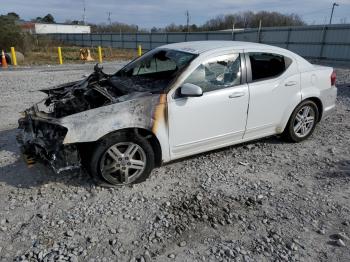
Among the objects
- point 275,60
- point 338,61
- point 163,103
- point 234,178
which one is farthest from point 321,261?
point 338,61

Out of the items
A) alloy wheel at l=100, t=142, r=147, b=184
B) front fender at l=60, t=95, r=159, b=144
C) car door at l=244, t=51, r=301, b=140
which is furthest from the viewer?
car door at l=244, t=51, r=301, b=140

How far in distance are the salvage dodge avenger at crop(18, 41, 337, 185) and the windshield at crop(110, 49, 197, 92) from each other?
0.06 feet

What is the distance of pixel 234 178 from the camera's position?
4.15 metres

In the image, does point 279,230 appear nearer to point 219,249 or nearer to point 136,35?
point 219,249

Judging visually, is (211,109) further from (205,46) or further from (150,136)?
(205,46)

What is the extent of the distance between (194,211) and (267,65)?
255 centimetres

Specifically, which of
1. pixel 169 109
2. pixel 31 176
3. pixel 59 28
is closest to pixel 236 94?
pixel 169 109

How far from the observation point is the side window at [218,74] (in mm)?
4031

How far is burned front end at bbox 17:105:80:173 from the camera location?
11.6 ft

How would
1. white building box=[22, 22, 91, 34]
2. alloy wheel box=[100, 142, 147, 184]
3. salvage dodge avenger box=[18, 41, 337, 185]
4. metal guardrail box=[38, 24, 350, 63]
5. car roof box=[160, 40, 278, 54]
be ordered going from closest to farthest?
salvage dodge avenger box=[18, 41, 337, 185] → alloy wheel box=[100, 142, 147, 184] → car roof box=[160, 40, 278, 54] → metal guardrail box=[38, 24, 350, 63] → white building box=[22, 22, 91, 34]

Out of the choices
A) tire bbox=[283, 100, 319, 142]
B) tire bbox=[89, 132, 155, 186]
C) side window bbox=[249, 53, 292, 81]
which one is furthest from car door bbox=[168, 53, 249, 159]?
tire bbox=[283, 100, 319, 142]

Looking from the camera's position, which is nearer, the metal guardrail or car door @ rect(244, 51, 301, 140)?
car door @ rect(244, 51, 301, 140)

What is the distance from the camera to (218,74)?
4184 millimetres

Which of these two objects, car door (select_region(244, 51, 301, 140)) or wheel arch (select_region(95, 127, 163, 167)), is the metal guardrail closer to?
car door (select_region(244, 51, 301, 140))
